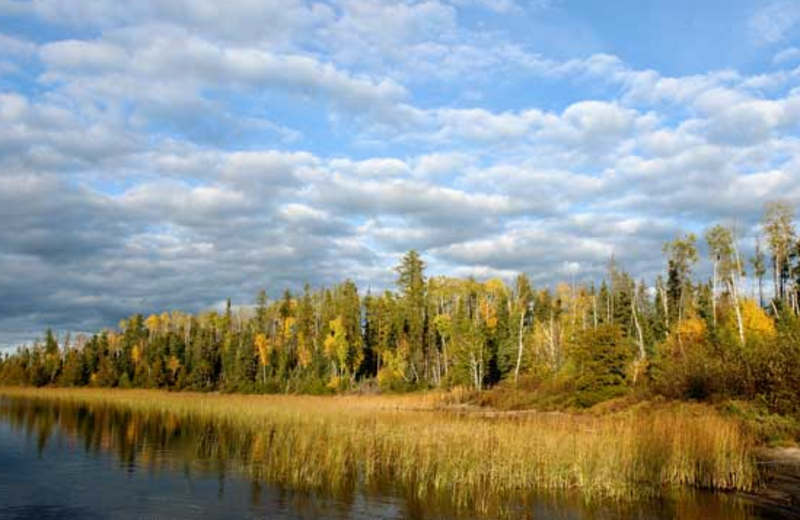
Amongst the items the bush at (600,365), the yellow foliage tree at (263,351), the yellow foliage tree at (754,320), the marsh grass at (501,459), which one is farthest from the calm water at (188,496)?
Answer: the yellow foliage tree at (263,351)

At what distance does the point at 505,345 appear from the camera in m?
68.3

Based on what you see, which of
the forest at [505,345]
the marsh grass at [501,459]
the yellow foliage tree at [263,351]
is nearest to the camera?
the marsh grass at [501,459]

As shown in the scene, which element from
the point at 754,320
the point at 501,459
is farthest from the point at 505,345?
the point at 501,459

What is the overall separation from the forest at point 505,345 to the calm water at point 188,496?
38.2 feet

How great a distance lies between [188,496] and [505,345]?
54829 mm

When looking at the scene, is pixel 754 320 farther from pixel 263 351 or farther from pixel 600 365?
pixel 263 351

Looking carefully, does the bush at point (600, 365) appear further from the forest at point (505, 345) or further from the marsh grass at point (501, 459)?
the marsh grass at point (501, 459)

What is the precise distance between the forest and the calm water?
11.6 m

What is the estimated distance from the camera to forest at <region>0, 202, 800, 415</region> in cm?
3519

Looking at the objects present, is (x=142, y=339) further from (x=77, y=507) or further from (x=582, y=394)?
(x=77, y=507)

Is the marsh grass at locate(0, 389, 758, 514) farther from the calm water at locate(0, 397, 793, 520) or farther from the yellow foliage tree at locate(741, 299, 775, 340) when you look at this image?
the yellow foliage tree at locate(741, 299, 775, 340)

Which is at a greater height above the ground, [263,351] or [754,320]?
[754,320]

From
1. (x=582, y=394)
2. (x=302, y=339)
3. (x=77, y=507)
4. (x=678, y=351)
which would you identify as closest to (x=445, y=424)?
(x=77, y=507)

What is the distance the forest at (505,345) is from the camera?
1385 inches
